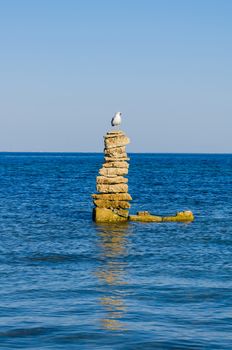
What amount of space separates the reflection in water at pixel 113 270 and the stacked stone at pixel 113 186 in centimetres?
175

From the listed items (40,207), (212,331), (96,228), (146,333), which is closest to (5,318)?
(146,333)

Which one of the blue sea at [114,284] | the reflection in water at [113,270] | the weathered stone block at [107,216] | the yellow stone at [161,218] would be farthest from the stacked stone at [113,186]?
the reflection in water at [113,270]

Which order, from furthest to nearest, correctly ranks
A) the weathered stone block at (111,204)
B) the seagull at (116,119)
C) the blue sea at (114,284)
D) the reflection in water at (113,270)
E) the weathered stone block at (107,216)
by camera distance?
1. the seagull at (116,119)
2. the weathered stone block at (111,204)
3. the weathered stone block at (107,216)
4. the reflection in water at (113,270)
5. the blue sea at (114,284)

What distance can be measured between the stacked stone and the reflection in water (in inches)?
68.9

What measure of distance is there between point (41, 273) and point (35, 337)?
30.4 ft

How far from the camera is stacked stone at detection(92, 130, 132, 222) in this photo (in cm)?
4684

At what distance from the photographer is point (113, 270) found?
28.7 meters

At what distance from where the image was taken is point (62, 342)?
1820 centimetres

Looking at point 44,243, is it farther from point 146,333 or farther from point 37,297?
point 146,333

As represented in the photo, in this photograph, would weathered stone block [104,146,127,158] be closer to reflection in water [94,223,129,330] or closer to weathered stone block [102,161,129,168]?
weathered stone block [102,161,129,168]

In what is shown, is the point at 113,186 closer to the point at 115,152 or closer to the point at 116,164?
the point at 116,164

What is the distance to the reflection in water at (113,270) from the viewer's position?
821 inches

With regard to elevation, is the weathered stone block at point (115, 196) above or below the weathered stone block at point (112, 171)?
below

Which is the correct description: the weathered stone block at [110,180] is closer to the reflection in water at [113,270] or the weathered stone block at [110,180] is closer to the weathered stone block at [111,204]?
the weathered stone block at [111,204]
